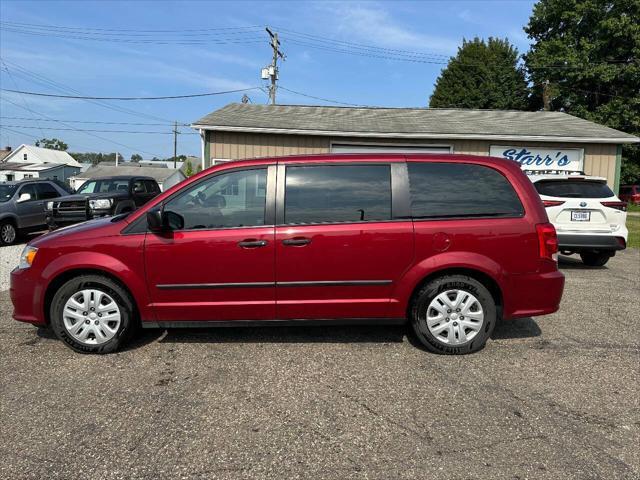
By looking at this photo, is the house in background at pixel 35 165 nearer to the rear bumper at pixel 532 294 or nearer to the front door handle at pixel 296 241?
the front door handle at pixel 296 241

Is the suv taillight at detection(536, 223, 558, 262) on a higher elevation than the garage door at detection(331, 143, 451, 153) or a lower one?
lower

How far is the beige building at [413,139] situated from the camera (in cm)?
1342

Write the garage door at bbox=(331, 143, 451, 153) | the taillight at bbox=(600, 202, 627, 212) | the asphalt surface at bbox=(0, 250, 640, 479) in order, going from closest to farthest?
the asphalt surface at bbox=(0, 250, 640, 479) → the taillight at bbox=(600, 202, 627, 212) → the garage door at bbox=(331, 143, 451, 153)

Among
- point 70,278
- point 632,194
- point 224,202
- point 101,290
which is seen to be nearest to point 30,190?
point 70,278

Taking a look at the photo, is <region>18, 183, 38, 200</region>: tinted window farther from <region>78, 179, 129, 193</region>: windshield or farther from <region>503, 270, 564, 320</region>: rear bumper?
<region>503, 270, 564, 320</region>: rear bumper

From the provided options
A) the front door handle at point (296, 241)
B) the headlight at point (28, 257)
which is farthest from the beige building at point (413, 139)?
the front door handle at point (296, 241)

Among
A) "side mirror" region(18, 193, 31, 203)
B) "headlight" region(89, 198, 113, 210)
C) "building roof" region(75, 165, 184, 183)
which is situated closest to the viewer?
"headlight" region(89, 198, 113, 210)

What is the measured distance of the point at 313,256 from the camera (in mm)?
3934

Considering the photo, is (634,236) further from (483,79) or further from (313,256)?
(483,79)

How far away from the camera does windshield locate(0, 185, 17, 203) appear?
12.0 metres

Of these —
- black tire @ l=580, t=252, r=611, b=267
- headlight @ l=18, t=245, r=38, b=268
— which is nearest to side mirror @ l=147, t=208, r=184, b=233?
headlight @ l=18, t=245, r=38, b=268

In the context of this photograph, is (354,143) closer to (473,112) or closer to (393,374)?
(473,112)

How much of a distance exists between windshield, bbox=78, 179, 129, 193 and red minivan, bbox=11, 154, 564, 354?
8.89 m

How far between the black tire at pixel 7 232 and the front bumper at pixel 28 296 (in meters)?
8.84
